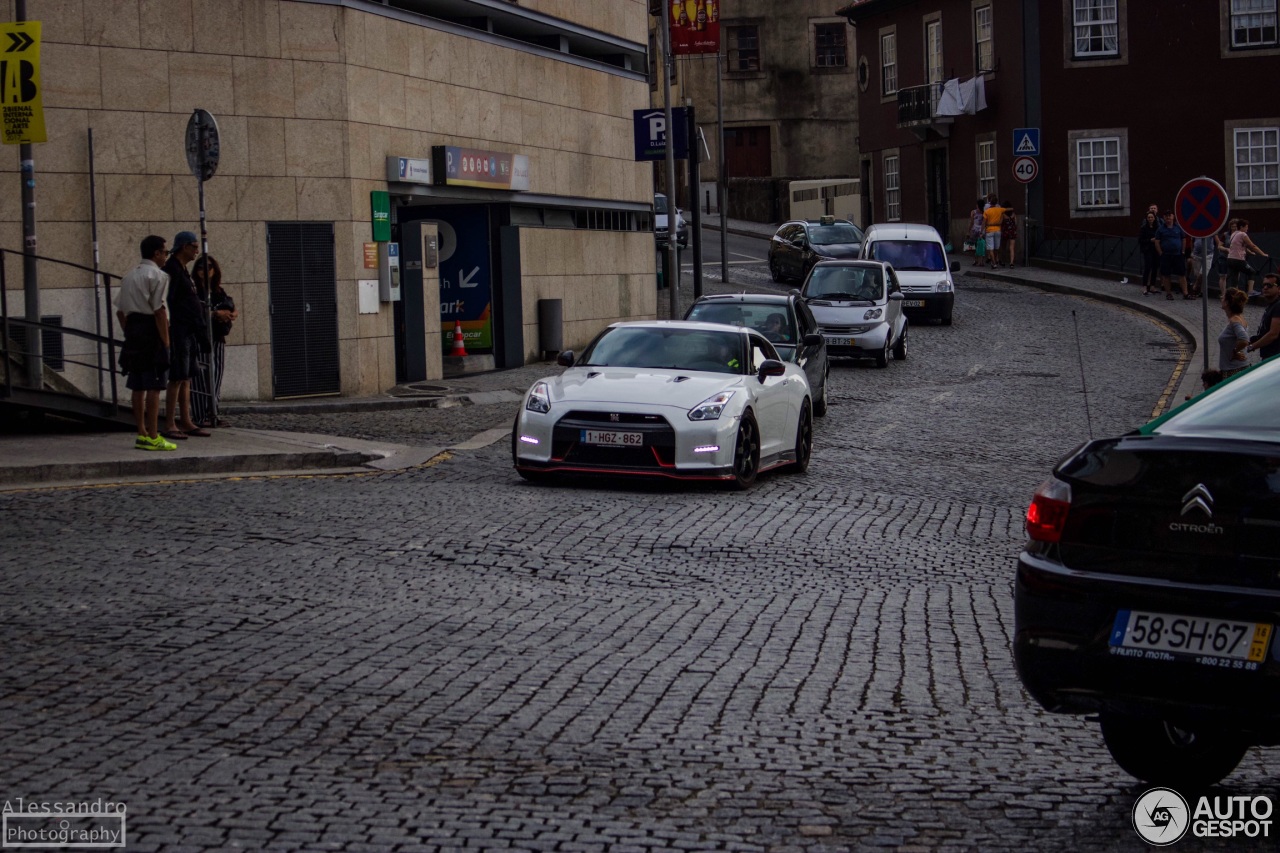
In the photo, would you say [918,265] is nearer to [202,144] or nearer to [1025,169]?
[1025,169]

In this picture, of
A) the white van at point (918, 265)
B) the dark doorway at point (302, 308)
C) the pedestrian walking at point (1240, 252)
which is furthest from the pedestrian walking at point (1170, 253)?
the dark doorway at point (302, 308)

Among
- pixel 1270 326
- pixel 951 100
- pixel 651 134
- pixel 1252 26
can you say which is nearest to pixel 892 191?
pixel 951 100

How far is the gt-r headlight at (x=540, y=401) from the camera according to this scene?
1414 centimetres

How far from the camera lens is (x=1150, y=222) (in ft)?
130

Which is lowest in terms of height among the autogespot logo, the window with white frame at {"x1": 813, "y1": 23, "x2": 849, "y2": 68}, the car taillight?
the autogespot logo

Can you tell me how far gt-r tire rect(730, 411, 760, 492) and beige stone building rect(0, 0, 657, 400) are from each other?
9.03 meters

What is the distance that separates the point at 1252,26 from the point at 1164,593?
149 ft

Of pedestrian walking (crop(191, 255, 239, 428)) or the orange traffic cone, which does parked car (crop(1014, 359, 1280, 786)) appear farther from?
the orange traffic cone

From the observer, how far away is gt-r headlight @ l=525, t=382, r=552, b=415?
14.1m

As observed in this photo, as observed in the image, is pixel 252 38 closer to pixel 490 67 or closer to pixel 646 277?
pixel 490 67

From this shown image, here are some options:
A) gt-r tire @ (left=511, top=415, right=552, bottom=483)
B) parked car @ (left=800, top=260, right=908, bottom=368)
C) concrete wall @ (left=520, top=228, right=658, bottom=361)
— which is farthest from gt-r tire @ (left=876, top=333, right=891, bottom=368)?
gt-r tire @ (left=511, top=415, right=552, bottom=483)

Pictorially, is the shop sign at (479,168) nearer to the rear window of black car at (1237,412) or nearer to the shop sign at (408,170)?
the shop sign at (408,170)

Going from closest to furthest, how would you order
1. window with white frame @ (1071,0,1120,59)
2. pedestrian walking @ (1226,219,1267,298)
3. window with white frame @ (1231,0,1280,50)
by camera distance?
1. pedestrian walking @ (1226,219,1267,298)
2. window with white frame @ (1231,0,1280,50)
3. window with white frame @ (1071,0,1120,59)

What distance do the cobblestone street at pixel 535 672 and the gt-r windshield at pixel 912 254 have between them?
68.5 ft
